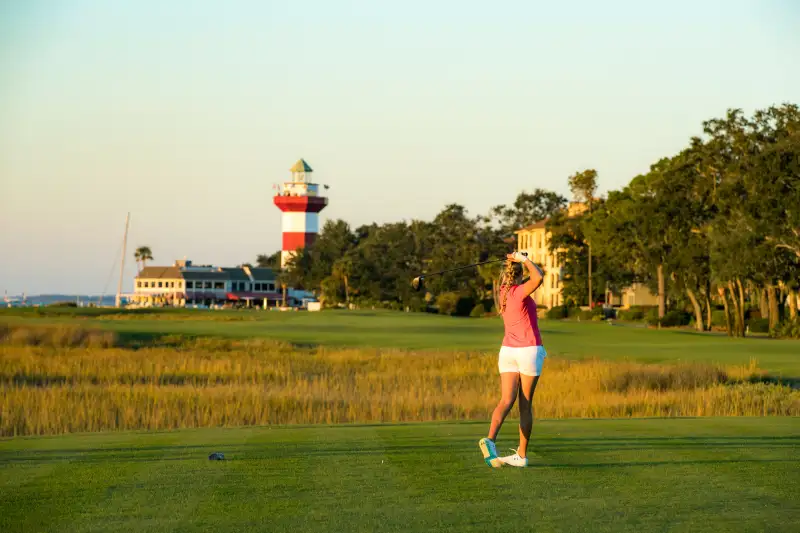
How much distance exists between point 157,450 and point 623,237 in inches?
2902

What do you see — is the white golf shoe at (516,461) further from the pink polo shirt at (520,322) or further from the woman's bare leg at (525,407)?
the pink polo shirt at (520,322)

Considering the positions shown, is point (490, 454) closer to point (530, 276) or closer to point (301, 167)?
point (530, 276)

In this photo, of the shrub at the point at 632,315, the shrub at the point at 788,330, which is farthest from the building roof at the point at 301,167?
the shrub at the point at 788,330

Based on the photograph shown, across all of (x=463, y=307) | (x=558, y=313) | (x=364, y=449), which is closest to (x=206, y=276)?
(x=463, y=307)

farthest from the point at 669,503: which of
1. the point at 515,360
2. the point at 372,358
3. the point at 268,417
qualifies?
the point at 372,358

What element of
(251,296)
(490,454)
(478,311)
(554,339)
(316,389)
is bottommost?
(316,389)

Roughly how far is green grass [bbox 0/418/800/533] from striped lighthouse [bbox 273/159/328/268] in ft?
491

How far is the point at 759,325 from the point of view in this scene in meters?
75.7

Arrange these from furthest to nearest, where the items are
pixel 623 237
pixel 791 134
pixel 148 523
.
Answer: pixel 623 237, pixel 791 134, pixel 148 523

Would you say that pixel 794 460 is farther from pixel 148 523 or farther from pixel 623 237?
pixel 623 237

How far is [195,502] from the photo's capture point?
10125 millimetres

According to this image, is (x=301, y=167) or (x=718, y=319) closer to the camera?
(x=718, y=319)

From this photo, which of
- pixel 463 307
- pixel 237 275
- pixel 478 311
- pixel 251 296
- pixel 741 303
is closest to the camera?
pixel 741 303

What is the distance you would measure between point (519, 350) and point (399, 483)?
77.3 inches
